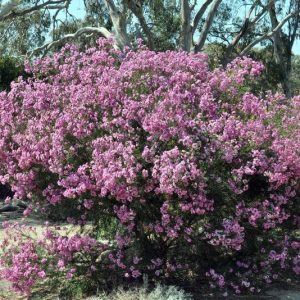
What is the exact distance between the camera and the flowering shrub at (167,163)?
191 inches

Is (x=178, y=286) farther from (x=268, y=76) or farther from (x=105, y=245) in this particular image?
(x=268, y=76)

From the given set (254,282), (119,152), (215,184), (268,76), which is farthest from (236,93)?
(268,76)

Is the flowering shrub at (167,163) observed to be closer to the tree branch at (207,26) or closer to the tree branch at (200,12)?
the tree branch at (207,26)

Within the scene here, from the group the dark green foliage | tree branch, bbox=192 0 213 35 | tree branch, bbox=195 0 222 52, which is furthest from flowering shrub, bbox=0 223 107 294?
tree branch, bbox=192 0 213 35

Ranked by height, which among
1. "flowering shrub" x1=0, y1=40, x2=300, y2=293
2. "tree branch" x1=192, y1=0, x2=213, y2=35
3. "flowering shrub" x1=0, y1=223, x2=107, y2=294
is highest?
"tree branch" x1=192, y1=0, x2=213, y2=35

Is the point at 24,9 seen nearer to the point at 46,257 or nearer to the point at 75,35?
the point at 75,35

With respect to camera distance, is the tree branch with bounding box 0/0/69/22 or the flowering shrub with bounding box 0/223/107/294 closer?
the flowering shrub with bounding box 0/223/107/294

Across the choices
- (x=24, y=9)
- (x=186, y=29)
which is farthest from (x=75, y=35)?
(x=186, y=29)

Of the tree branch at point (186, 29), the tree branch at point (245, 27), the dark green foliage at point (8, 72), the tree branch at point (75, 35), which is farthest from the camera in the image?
the tree branch at point (245, 27)

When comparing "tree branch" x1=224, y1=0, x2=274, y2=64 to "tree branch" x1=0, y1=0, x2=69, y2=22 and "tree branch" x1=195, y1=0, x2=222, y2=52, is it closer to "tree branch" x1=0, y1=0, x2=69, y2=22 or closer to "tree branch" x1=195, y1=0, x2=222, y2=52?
"tree branch" x1=195, y1=0, x2=222, y2=52

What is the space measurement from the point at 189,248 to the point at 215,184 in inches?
31.4

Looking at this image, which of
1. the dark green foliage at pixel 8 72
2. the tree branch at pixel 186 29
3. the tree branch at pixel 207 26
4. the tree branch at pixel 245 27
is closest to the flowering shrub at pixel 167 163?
the dark green foliage at pixel 8 72

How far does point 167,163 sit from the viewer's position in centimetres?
465

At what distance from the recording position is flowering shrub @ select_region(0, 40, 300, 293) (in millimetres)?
4859
